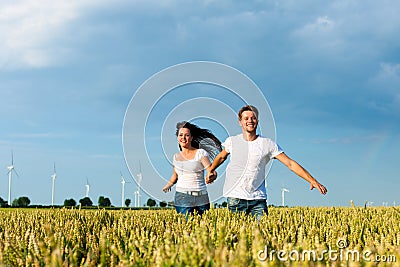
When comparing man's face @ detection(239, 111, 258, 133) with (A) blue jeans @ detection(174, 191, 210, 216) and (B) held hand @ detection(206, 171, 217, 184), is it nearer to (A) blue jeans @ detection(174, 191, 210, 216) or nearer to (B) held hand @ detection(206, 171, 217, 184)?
(B) held hand @ detection(206, 171, 217, 184)

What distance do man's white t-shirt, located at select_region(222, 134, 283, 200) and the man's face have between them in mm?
259

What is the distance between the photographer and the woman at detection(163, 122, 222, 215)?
28.3ft

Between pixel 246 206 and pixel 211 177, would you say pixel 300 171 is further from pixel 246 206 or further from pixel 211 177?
pixel 211 177

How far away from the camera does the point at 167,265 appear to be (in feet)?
8.20

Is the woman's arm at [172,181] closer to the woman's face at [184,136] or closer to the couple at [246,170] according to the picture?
the couple at [246,170]

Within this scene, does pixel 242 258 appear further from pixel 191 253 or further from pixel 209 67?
pixel 209 67

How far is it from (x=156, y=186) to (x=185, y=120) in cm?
119

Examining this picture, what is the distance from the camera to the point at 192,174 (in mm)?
8820

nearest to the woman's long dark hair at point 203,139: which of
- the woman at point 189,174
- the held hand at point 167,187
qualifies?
the woman at point 189,174

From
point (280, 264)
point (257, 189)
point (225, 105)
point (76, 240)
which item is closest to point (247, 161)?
point (257, 189)

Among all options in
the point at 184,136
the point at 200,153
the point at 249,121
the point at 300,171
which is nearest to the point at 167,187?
the point at 200,153

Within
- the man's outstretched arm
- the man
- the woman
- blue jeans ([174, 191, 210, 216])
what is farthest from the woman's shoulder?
the man's outstretched arm

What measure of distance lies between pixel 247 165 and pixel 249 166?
0.12 ft

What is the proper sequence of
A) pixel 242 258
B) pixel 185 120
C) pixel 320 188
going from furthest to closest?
pixel 185 120 < pixel 320 188 < pixel 242 258
